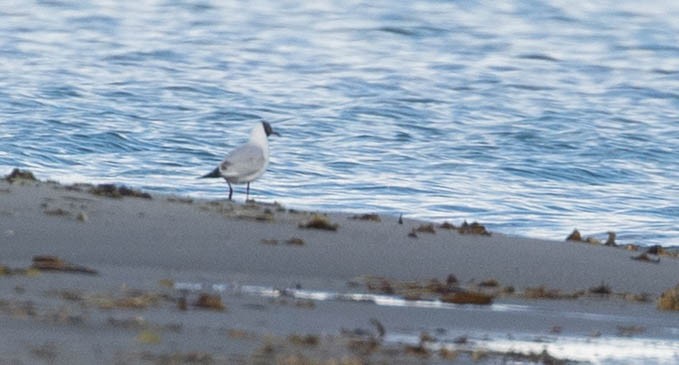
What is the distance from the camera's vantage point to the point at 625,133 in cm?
1505

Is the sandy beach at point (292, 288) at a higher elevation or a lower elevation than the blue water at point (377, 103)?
higher

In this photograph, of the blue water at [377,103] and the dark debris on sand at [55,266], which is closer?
the dark debris on sand at [55,266]

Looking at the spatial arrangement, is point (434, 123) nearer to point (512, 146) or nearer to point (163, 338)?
point (512, 146)

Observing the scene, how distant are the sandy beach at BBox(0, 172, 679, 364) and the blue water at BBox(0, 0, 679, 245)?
3336 mm

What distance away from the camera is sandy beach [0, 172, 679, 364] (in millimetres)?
4074

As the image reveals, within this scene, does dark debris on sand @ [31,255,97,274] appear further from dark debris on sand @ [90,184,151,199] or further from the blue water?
the blue water

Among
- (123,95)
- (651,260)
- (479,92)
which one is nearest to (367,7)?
(479,92)

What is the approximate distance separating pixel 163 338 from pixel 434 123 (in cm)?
1134

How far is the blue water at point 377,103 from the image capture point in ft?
37.5

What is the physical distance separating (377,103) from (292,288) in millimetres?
11007

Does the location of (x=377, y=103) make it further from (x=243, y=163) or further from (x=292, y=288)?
(x=292, y=288)

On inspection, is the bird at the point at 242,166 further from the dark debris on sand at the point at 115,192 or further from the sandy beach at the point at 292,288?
the dark debris on sand at the point at 115,192

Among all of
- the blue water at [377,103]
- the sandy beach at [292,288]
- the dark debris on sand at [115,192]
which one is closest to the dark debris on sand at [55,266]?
the sandy beach at [292,288]

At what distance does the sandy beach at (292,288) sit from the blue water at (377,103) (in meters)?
3.34
